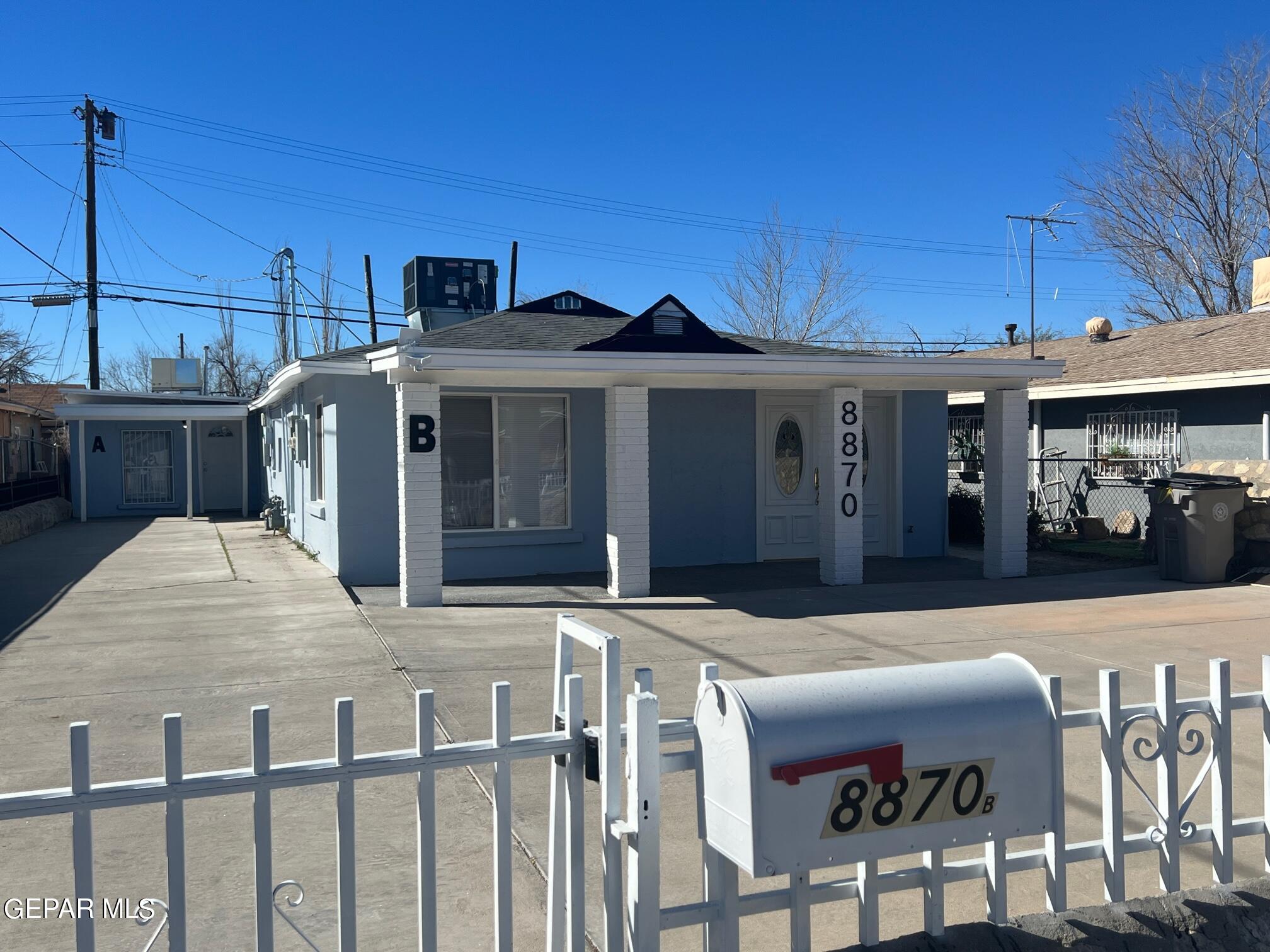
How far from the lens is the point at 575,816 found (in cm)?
300

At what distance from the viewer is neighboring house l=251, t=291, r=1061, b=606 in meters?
11.1

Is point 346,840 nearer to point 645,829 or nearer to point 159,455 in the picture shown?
point 645,829

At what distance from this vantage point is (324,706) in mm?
6797

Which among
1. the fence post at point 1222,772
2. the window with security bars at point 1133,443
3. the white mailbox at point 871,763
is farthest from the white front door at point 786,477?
the white mailbox at point 871,763

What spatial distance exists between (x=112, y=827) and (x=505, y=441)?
8.76m

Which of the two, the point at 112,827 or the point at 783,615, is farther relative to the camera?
the point at 783,615

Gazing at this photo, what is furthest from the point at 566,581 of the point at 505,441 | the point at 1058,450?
the point at 1058,450

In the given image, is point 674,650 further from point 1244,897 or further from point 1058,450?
point 1058,450

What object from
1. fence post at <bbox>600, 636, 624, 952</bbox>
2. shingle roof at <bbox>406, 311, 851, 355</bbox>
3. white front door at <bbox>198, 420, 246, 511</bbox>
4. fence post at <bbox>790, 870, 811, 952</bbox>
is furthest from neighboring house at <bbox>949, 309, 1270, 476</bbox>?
white front door at <bbox>198, 420, 246, 511</bbox>

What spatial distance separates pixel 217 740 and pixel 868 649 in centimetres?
517

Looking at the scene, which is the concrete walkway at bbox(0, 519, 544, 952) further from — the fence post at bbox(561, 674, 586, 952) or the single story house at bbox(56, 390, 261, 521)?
the single story house at bbox(56, 390, 261, 521)

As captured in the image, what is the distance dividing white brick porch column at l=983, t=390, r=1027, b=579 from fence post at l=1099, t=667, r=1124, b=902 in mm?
10039

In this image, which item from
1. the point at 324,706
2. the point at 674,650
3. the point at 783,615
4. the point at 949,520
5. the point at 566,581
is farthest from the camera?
the point at 949,520

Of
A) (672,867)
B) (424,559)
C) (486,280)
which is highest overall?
(486,280)
